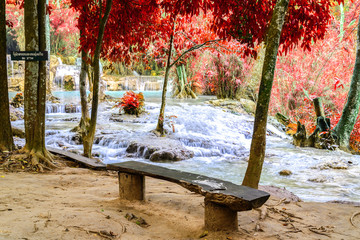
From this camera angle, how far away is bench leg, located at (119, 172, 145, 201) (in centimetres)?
329

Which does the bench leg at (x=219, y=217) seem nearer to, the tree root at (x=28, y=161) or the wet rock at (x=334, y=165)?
the tree root at (x=28, y=161)

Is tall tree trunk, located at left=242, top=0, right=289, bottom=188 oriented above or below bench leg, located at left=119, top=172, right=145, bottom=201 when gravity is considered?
above

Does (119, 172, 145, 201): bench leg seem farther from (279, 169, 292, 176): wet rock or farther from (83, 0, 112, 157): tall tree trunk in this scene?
(279, 169, 292, 176): wet rock

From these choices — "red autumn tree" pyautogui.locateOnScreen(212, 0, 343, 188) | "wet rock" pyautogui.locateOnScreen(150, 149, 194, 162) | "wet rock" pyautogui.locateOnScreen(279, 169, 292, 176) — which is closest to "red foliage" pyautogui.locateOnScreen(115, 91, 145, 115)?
"wet rock" pyautogui.locateOnScreen(150, 149, 194, 162)

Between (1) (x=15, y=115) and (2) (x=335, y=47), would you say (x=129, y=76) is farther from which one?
(2) (x=335, y=47)

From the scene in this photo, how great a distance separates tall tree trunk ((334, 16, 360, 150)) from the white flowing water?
640mm

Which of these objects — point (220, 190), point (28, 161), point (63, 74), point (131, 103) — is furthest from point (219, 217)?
point (63, 74)

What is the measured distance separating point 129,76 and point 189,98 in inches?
410

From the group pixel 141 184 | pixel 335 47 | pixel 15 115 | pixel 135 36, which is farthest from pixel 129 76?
pixel 141 184

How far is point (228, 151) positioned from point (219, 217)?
5893mm

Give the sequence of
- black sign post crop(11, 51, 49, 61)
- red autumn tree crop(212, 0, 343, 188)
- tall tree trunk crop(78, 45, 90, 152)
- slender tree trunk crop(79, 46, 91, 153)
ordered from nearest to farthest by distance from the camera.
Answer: red autumn tree crop(212, 0, 343, 188), black sign post crop(11, 51, 49, 61), slender tree trunk crop(79, 46, 91, 153), tall tree trunk crop(78, 45, 90, 152)

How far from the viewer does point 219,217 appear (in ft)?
8.33

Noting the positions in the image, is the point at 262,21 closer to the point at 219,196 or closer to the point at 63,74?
the point at 219,196

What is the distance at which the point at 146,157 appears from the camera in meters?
7.40
